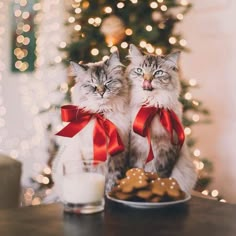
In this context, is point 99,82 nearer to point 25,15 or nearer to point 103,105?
point 103,105

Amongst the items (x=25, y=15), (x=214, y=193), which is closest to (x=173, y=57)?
(x=214, y=193)

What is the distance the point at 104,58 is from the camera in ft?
6.21

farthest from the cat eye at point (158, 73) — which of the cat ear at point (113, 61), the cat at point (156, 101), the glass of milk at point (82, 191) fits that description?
the glass of milk at point (82, 191)

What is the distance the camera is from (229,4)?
2.29 metres

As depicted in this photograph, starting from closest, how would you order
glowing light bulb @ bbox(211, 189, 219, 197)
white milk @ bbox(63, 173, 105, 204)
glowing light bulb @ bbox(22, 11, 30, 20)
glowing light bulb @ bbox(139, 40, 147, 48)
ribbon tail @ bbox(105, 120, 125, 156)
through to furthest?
1. white milk @ bbox(63, 173, 105, 204)
2. ribbon tail @ bbox(105, 120, 125, 156)
3. glowing light bulb @ bbox(139, 40, 147, 48)
4. glowing light bulb @ bbox(211, 189, 219, 197)
5. glowing light bulb @ bbox(22, 11, 30, 20)

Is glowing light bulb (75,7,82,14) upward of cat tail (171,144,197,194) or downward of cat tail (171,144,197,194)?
upward

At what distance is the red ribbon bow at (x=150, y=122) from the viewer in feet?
3.72

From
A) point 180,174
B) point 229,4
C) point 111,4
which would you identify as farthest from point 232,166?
point 180,174

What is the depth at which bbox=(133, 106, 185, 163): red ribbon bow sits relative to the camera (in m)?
1.13

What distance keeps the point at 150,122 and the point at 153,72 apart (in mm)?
138

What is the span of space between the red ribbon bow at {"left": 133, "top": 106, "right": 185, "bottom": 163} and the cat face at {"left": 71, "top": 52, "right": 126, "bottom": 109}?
9 centimetres

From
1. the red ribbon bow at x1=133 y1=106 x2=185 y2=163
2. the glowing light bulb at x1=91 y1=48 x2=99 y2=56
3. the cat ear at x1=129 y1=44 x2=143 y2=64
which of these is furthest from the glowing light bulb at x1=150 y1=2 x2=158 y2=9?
the red ribbon bow at x1=133 y1=106 x2=185 y2=163

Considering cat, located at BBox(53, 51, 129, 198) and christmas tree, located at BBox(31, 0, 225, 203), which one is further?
christmas tree, located at BBox(31, 0, 225, 203)

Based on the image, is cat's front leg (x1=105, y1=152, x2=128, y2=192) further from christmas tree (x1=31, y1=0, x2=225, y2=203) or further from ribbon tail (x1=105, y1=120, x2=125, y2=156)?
christmas tree (x1=31, y1=0, x2=225, y2=203)
